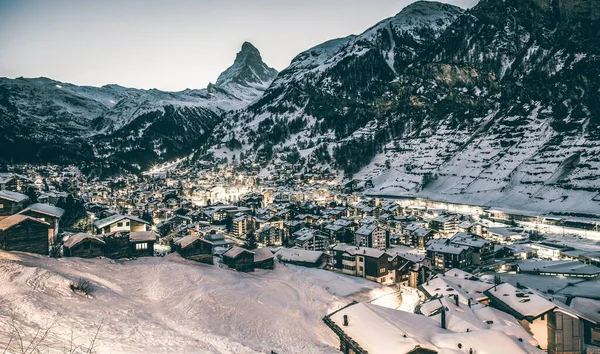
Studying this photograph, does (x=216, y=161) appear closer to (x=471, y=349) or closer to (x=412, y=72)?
(x=412, y=72)

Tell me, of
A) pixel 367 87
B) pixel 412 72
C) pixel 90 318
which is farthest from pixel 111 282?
pixel 367 87

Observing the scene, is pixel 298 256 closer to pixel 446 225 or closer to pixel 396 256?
pixel 396 256

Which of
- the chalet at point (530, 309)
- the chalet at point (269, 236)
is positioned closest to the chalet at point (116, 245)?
the chalet at point (269, 236)

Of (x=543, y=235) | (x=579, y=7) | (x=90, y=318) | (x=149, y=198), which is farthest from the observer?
(x=579, y=7)

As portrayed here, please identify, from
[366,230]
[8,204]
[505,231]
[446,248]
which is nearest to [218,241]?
[366,230]

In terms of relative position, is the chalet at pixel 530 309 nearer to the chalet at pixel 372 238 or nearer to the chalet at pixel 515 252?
the chalet at pixel 515 252

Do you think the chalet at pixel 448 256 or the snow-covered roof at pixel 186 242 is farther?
the chalet at pixel 448 256
